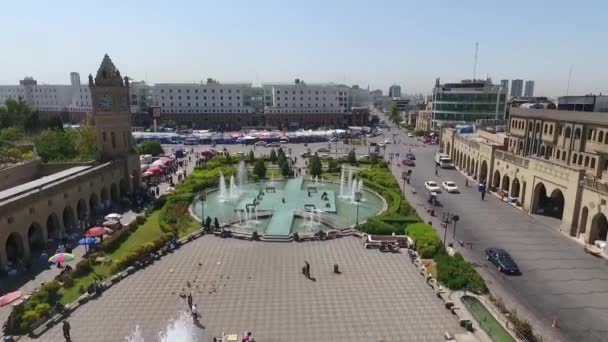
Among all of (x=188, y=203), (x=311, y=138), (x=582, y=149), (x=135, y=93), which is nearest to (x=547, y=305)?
(x=582, y=149)

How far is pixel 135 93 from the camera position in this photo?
122688 mm

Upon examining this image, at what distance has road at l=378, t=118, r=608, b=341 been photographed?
21797 millimetres

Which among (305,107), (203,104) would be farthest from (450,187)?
(203,104)

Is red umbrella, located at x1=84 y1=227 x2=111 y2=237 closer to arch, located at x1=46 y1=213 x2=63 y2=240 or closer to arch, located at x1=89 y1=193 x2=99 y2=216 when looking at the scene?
arch, located at x1=46 y1=213 x2=63 y2=240

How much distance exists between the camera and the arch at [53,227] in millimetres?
33750

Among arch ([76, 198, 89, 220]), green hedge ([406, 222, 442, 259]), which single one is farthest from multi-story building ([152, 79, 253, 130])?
green hedge ([406, 222, 442, 259])

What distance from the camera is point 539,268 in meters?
28.0

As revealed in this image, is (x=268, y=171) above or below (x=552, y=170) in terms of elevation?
below

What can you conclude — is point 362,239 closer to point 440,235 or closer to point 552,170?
point 440,235

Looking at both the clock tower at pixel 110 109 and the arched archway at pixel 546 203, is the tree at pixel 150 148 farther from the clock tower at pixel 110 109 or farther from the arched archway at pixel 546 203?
the arched archway at pixel 546 203

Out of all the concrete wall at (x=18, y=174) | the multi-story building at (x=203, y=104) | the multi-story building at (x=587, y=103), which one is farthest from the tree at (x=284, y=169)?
the multi-story building at (x=203, y=104)

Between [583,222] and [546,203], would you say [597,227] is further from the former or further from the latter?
[546,203]

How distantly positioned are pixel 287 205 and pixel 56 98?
12589 cm

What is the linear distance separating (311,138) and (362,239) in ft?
223
